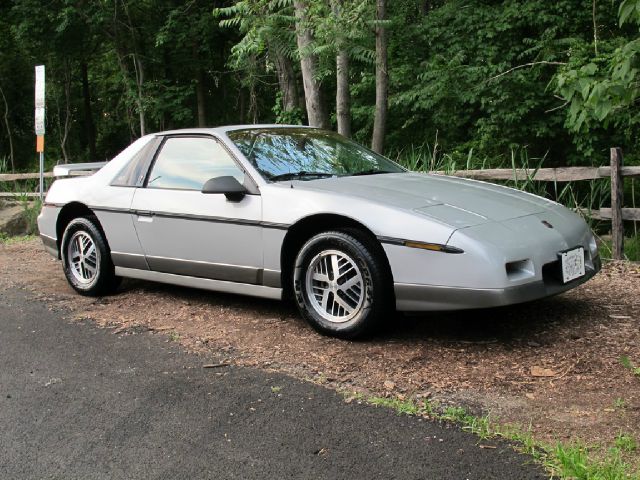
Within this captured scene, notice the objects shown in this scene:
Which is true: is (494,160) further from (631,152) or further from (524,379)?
(524,379)

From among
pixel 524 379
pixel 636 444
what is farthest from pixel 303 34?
pixel 636 444

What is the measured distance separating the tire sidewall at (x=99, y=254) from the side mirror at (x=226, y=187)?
1563 mm

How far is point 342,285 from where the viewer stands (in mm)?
4266

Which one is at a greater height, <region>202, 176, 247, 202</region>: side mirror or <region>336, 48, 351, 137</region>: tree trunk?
<region>336, 48, 351, 137</region>: tree trunk

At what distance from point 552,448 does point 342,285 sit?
1.82 m

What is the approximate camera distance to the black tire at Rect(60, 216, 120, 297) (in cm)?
578

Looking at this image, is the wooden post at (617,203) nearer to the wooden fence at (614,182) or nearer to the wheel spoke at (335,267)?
the wooden fence at (614,182)

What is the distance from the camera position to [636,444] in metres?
2.73

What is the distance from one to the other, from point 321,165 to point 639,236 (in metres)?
4.24

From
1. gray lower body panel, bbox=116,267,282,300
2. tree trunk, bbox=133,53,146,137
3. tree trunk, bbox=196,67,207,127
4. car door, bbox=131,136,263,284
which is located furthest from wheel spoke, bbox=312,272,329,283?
tree trunk, bbox=196,67,207,127

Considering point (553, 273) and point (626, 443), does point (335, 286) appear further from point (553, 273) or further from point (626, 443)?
point (626, 443)

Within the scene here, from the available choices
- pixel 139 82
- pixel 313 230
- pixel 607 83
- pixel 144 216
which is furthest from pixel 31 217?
pixel 139 82

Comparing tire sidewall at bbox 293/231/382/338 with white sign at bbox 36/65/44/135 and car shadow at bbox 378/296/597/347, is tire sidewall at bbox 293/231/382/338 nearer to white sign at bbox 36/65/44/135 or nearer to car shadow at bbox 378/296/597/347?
car shadow at bbox 378/296/597/347

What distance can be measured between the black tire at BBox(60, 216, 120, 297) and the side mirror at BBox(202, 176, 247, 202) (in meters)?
1.58
